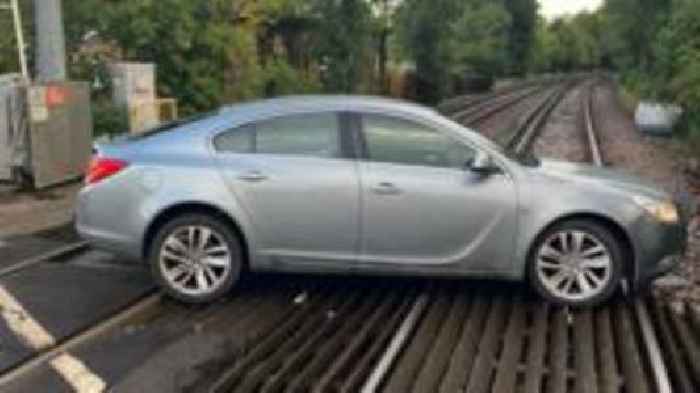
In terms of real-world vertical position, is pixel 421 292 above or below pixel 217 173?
below

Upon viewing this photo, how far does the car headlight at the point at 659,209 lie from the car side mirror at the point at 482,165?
3.59 feet

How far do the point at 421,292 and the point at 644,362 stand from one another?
88.3 inches

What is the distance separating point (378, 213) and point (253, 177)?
3.19 feet

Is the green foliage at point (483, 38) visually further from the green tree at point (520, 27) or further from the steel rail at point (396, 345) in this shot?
the steel rail at point (396, 345)

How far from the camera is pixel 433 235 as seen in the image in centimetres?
911

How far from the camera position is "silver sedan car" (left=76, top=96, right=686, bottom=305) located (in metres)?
9.09

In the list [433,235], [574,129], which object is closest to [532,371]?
[433,235]

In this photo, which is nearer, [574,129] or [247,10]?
[247,10]

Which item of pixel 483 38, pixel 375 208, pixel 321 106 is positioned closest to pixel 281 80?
pixel 321 106

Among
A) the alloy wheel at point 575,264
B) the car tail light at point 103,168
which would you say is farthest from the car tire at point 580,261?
the car tail light at point 103,168

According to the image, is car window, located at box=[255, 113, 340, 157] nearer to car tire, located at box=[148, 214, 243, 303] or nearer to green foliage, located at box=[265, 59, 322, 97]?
car tire, located at box=[148, 214, 243, 303]

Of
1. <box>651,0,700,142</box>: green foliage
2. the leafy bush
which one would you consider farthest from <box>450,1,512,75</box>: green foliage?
the leafy bush

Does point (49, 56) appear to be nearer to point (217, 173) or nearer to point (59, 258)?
point (59, 258)

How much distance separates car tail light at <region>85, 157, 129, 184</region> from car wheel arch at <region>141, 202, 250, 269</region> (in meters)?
0.49
